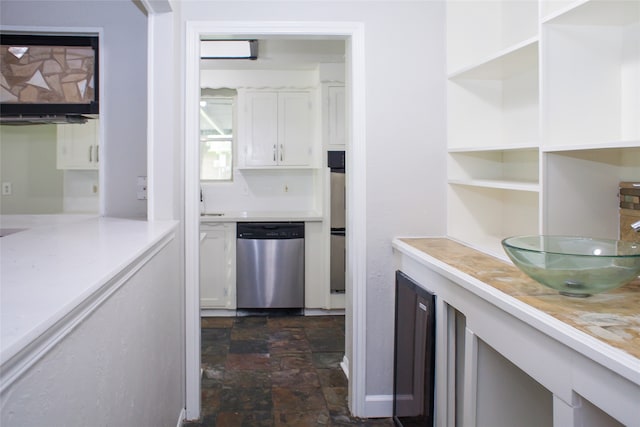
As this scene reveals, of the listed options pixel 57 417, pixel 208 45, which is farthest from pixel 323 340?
pixel 57 417

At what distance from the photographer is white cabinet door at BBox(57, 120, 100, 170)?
3.94m

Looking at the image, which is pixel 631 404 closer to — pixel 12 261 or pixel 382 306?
pixel 12 261

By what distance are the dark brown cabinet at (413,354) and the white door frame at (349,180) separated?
22 centimetres

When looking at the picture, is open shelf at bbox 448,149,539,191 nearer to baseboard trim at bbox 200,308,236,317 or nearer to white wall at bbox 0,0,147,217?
white wall at bbox 0,0,147,217

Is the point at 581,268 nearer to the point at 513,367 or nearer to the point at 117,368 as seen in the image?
the point at 513,367

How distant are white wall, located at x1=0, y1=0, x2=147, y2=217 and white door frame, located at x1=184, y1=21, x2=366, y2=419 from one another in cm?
38

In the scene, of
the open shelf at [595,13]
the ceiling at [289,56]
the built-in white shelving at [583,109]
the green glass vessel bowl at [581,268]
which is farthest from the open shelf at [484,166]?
the ceiling at [289,56]

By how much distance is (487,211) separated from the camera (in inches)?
111

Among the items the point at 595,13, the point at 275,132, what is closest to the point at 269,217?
the point at 275,132

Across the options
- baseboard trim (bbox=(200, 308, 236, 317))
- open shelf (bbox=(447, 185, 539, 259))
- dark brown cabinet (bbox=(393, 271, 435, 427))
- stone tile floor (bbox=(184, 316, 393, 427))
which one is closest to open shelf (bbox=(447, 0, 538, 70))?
Result: open shelf (bbox=(447, 185, 539, 259))

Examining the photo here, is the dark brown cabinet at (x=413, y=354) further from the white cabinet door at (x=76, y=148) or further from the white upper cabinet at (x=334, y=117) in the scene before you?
the white cabinet door at (x=76, y=148)

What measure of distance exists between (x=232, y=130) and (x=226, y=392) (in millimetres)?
3132

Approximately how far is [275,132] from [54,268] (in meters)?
4.17

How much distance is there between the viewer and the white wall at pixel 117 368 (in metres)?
0.84
